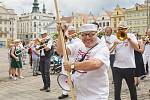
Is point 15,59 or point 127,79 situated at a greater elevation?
point 15,59

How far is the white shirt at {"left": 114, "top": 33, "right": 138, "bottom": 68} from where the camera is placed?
7345 mm

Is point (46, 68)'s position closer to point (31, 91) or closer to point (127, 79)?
point (31, 91)

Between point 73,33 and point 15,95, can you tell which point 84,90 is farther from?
point 15,95

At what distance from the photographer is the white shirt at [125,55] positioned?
7.34 meters

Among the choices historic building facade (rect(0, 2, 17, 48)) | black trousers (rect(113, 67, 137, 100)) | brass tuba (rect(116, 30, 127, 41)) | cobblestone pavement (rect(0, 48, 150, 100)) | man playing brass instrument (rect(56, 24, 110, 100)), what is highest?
historic building facade (rect(0, 2, 17, 48))

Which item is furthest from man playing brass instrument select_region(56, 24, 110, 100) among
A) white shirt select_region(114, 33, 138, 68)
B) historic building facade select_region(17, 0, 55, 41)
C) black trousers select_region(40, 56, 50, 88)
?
historic building facade select_region(17, 0, 55, 41)

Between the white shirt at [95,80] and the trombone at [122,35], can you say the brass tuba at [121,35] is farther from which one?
the white shirt at [95,80]

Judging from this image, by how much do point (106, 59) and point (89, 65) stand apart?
0.35m

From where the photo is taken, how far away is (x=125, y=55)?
7.41 meters

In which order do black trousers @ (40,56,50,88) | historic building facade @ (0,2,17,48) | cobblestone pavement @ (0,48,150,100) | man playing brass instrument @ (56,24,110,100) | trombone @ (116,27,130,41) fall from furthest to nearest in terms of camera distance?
historic building facade @ (0,2,17,48), black trousers @ (40,56,50,88), cobblestone pavement @ (0,48,150,100), trombone @ (116,27,130,41), man playing brass instrument @ (56,24,110,100)

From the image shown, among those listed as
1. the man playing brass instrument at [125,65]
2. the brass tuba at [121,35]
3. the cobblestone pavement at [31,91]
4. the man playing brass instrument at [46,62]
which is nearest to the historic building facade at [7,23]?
the cobblestone pavement at [31,91]

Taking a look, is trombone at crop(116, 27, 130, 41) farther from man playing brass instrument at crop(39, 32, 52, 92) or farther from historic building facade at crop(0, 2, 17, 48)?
historic building facade at crop(0, 2, 17, 48)

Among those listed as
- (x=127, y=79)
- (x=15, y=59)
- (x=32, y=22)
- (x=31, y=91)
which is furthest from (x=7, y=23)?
(x=127, y=79)

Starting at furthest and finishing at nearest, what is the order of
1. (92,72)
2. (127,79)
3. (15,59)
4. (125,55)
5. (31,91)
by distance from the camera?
(15,59)
(31,91)
(125,55)
(127,79)
(92,72)
